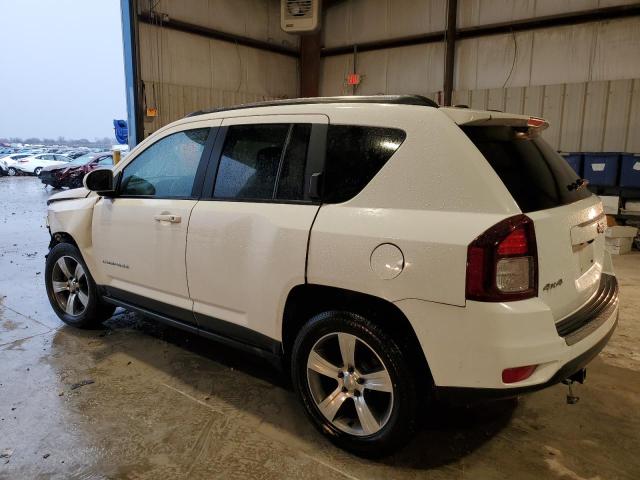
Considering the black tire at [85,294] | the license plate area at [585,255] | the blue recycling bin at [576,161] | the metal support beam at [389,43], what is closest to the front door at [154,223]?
the black tire at [85,294]

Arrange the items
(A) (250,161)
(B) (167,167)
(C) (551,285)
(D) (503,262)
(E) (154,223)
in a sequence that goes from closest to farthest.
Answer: (D) (503,262) → (C) (551,285) → (A) (250,161) → (E) (154,223) → (B) (167,167)

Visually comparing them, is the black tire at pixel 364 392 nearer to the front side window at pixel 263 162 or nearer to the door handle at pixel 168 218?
the front side window at pixel 263 162

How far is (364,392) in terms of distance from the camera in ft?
7.63

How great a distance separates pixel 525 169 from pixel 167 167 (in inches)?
88.1

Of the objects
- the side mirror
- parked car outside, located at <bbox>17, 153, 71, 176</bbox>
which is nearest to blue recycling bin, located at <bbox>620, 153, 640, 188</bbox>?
the side mirror

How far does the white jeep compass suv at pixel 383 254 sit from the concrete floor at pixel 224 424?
0.99 feet

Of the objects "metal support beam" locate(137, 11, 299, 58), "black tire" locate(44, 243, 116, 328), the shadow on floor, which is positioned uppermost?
"metal support beam" locate(137, 11, 299, 58)

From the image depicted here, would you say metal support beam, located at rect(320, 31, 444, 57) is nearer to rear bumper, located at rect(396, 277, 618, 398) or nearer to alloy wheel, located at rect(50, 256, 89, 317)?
alloy wheel, located at rect(50, 256, 89, 317)

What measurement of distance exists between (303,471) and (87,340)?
2359 millimetres

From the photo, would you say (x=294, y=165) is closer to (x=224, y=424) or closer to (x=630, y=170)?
(x=224, y=424)

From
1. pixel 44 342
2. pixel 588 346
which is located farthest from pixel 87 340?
pixel 588 346

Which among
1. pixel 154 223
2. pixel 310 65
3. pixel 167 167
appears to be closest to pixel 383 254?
pixel 154 223

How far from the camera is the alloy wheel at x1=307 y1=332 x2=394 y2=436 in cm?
227

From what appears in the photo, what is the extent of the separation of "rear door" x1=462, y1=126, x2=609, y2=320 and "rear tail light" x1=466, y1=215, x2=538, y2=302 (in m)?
0.06
